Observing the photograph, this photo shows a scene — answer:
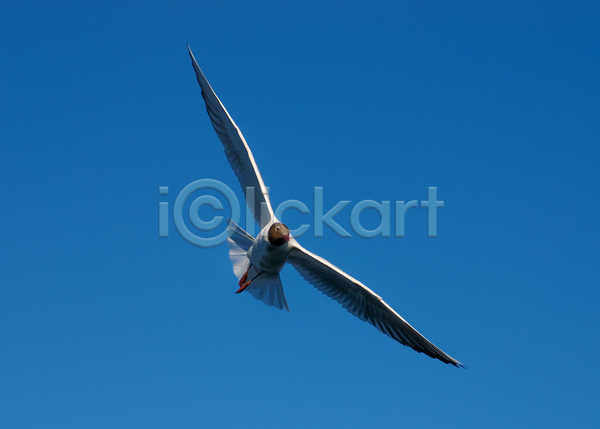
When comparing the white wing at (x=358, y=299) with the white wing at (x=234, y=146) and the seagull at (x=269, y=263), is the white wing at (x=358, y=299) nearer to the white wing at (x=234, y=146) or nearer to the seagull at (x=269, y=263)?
the seagull at (x=269, y=263)

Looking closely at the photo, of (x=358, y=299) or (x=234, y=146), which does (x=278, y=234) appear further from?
(x=234, y=146)

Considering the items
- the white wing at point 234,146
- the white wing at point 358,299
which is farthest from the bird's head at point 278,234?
the white wing at point 234,146

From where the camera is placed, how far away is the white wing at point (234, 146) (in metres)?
12.4

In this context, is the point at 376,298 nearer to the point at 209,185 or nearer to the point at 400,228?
the point at 400,228

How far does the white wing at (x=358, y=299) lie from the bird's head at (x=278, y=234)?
0.43 metres

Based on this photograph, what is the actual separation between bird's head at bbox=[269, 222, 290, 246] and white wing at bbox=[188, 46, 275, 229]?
3.10 ft

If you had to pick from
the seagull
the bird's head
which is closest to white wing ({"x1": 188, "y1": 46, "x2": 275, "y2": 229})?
the seagull

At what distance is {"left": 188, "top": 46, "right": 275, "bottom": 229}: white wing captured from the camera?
12.4 meters

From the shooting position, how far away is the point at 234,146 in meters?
12.7

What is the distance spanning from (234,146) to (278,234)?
6.86 feet

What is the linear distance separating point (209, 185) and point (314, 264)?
7.39 ft

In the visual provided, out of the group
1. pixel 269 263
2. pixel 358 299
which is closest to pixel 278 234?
pixel 269 263

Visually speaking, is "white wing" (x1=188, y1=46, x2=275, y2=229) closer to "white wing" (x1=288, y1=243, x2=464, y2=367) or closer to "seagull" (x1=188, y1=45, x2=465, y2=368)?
"seagull" (x1=188, y1=45, x2=465, y2=368)

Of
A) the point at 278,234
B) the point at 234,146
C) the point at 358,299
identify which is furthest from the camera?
the point at 234,146
